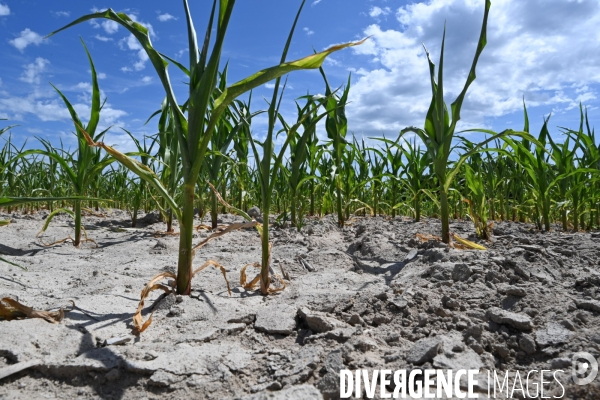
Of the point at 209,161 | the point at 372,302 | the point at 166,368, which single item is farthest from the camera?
the point at 209,161

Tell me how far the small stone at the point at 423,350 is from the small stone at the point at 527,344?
0.25 m

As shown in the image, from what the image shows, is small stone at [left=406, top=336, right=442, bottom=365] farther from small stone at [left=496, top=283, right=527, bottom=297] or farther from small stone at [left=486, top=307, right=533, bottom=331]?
small stone at [left=496, top=283, right=527, bottom=297]

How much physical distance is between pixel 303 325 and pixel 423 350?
1.30 feet

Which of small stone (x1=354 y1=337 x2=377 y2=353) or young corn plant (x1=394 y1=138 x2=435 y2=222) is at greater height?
young corn plant (x1=394 y1=138 x2=435 y2=222)

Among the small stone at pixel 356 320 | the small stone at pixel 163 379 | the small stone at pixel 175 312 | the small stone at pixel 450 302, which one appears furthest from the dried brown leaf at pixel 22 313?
the small stone at pixel 450 302

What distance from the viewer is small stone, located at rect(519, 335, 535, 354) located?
3.92 feet

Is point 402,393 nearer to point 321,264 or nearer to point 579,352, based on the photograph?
point 579,352

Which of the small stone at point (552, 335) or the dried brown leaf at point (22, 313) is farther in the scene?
the dried brown leaf at point (22, 313)

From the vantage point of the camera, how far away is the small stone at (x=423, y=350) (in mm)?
1091

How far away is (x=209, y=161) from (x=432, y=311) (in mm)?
2222


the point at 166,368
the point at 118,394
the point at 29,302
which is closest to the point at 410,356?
the point at 166,368

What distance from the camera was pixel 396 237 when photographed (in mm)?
2785

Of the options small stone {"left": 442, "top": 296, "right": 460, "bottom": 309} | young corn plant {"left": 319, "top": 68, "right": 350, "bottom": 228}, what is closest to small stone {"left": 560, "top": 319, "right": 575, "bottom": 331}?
small stone {"left": 442, "top": 296, "right": 460, "bottom": 309}

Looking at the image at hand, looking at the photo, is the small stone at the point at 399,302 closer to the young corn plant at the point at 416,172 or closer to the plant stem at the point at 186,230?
the plant stem at the point at 186,230
